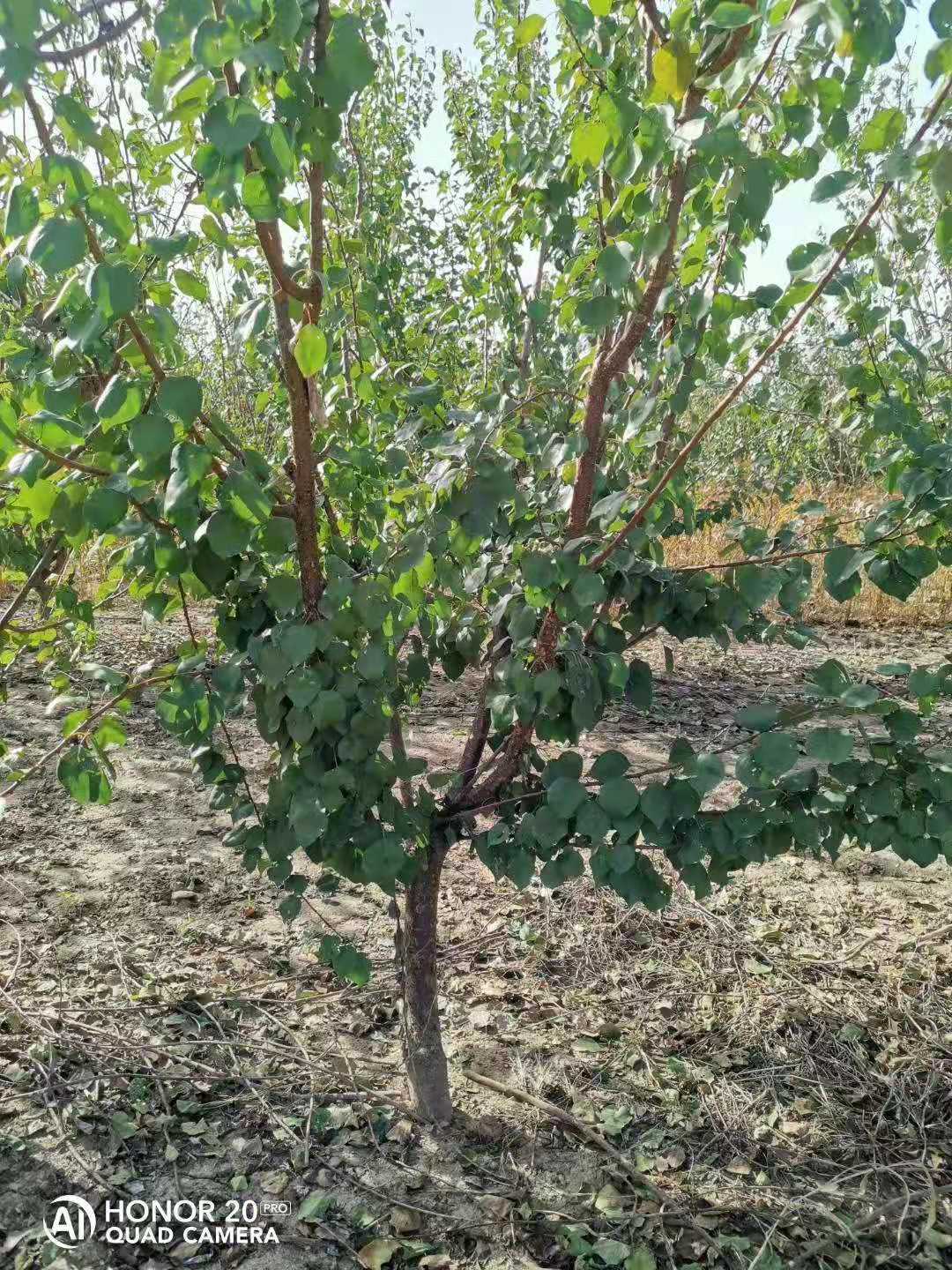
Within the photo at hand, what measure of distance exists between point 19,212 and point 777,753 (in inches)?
41.8

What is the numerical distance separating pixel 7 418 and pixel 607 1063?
1.87 meters

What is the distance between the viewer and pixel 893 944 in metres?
2.63

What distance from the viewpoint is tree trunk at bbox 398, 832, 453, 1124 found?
1902mm

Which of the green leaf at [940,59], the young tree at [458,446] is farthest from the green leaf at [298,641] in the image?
the green leaf at [940,59]

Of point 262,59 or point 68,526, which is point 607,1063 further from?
point 262,59

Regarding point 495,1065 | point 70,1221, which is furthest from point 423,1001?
point 70,1221

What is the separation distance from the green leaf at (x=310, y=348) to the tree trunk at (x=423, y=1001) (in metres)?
1.17

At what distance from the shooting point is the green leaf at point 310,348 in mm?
981

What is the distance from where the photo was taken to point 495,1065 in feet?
7.04

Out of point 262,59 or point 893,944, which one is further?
point 893,944

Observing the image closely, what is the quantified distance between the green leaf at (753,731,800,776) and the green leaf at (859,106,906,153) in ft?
2.29

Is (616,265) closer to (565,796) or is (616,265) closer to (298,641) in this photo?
(298,641)

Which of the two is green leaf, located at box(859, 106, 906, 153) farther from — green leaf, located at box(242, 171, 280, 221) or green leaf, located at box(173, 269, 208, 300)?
green leaf, located at box(173, 269, 208, 300)

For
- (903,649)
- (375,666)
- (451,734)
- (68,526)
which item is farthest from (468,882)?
(903,649)
